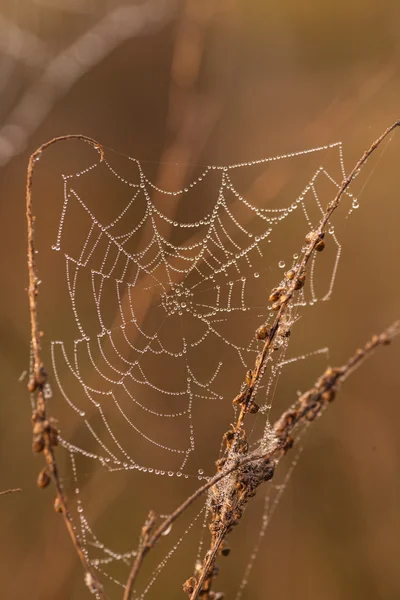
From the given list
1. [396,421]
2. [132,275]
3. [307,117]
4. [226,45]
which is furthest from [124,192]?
[396,421]

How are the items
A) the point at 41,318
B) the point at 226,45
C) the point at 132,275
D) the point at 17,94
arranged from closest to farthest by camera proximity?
the point at 132,275 < the point at 41,318 < the point at 17,94 < the point at 226,45

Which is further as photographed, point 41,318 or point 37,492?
point 41,318

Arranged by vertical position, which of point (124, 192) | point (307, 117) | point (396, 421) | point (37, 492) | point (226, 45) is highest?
point (226, 45)

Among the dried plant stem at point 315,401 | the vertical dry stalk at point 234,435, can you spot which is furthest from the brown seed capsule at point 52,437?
the dried plant stem at point 315,401

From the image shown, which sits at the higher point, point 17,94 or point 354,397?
point 17,94

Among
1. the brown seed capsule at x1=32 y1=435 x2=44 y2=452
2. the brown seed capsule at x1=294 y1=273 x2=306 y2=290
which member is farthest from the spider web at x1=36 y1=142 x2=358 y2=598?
the brown seed capsule at x1=32 y1=435 x2=44 y2=452

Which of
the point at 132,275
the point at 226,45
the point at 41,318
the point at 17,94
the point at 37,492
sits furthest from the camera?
the point at 226,45

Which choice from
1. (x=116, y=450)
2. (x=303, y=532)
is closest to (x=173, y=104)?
(x=116, y=450)

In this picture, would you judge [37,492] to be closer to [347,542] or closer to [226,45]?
[347,542]

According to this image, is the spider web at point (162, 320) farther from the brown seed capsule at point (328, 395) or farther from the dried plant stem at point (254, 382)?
the brown seed capsule at point (328, 395)
